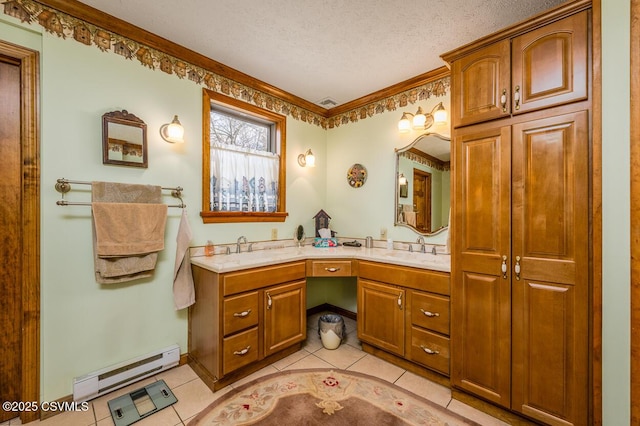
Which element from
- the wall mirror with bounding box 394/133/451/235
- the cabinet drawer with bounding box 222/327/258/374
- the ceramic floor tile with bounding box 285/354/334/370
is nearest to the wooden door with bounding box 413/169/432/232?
the wall mirror with bounding box 394/133/451/235

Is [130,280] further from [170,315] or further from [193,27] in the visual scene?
[193,27]

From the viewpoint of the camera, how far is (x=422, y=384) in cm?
206

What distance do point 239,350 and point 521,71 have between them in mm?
2686

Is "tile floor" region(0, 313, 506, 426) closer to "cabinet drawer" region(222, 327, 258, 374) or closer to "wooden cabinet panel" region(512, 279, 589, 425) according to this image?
"cabinet drawer" region(222, 327, 258, 374)

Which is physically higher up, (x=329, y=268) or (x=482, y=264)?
(x=482, y=264)

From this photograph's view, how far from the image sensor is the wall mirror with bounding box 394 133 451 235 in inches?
99.0

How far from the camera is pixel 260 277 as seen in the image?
2176mm

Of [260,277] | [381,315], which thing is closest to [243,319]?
[260,277]

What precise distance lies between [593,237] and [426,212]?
1.39m

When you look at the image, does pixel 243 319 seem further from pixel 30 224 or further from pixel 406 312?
pixel 30 224

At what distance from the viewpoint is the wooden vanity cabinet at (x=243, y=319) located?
1975 mm

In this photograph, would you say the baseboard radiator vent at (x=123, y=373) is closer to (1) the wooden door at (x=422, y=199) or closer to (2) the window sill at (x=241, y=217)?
(2) the window sill at (x=241, y=217)

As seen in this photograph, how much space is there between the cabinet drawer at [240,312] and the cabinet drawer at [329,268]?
60cm

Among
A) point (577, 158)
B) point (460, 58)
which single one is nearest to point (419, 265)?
point (577, 158)
